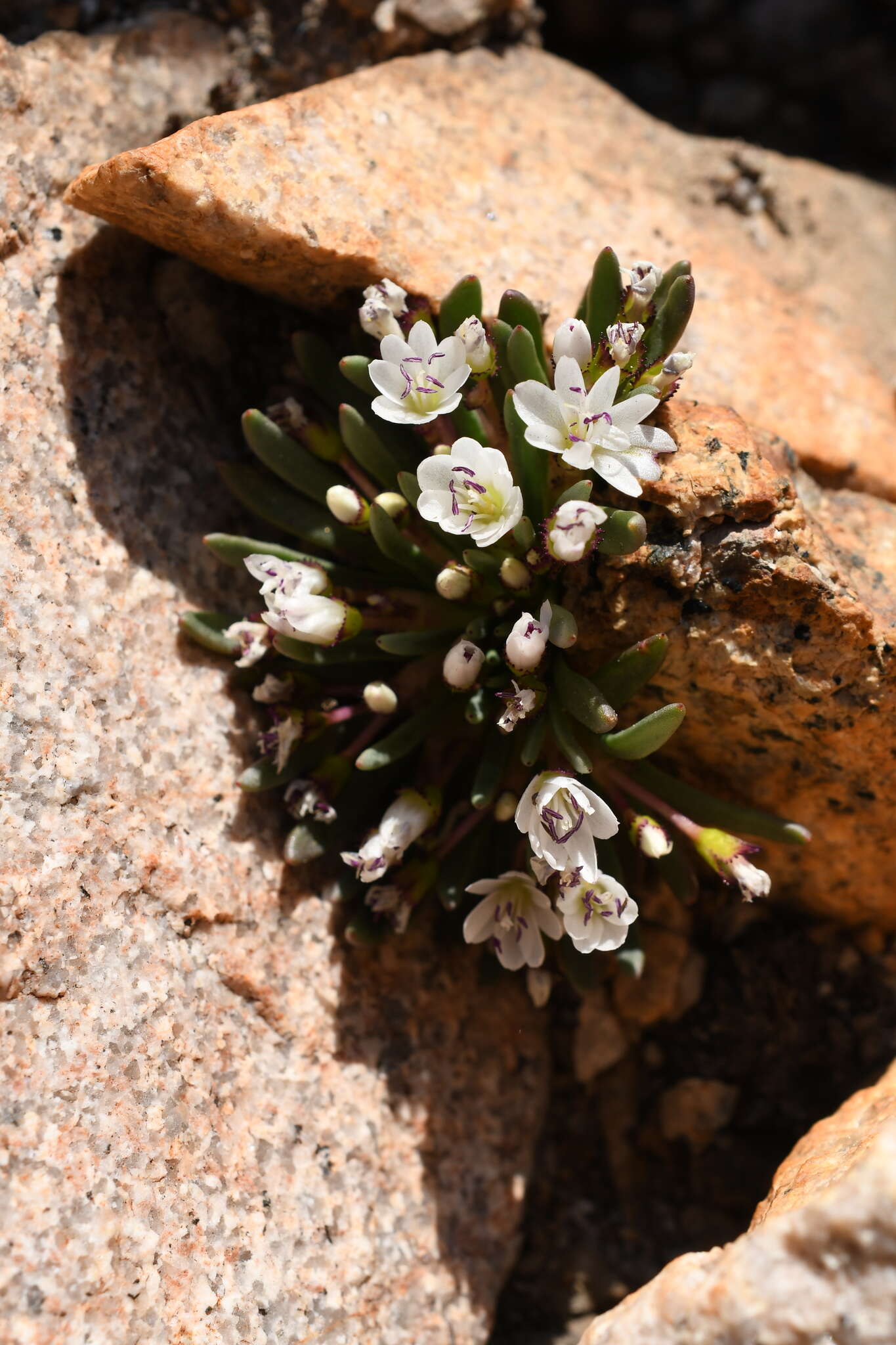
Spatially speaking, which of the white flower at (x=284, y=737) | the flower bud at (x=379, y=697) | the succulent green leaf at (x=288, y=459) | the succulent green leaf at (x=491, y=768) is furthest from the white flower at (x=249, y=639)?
the succulent green leaf at (x=491, y=768)

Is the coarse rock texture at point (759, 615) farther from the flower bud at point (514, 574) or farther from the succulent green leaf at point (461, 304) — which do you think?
the succulent green leaf at point (461, 304)

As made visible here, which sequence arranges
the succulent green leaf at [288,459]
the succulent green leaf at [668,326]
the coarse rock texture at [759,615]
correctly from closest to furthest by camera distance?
the coarse rock texture at [759,615] < the succulent green leaf at [668,326] < the succulent green leaf at [288,459]

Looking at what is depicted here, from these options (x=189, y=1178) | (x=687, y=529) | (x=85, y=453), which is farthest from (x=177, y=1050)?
(x=687, y=529)

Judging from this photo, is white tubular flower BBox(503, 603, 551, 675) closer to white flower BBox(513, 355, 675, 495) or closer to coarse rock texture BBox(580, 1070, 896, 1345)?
white flower BBox(513, 355, 675, 495)

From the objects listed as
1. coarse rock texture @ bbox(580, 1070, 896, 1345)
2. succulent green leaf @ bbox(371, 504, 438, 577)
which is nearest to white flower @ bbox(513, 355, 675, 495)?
succulent green leaf @ bbox(371, 504, 438, 577)

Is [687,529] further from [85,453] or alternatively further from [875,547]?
[85,453]

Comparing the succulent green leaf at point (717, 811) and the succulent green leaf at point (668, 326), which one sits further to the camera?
the succulent green leaf at point (717, 811)
